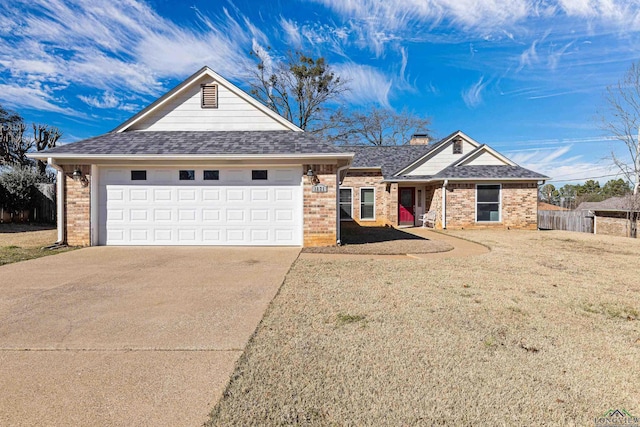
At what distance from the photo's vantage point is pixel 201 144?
34.7ft

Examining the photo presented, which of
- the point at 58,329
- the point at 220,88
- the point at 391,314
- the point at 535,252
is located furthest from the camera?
the point at 220,88

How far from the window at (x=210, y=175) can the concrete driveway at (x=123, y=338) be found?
146 inches

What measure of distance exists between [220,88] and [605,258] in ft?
41.0

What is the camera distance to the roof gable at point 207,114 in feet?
38.5

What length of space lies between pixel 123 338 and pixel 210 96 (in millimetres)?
10084

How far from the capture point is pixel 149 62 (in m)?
15.7

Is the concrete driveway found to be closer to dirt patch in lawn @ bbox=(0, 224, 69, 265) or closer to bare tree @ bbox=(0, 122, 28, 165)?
dirt patch in lawn @ bbox=(0, 224, 69, 265)

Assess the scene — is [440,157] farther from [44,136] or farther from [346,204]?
[44,136]

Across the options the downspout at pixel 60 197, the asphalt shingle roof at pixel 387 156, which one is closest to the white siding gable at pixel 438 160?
the asphalt shingle roof at pixel 387 156

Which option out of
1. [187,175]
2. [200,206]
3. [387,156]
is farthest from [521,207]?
[187,175]

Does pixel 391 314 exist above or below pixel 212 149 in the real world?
below

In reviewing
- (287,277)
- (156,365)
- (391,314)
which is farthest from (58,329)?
(391,314)

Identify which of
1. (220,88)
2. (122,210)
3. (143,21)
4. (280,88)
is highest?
(280,88)

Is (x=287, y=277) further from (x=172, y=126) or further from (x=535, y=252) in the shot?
(x=172, y=126)
